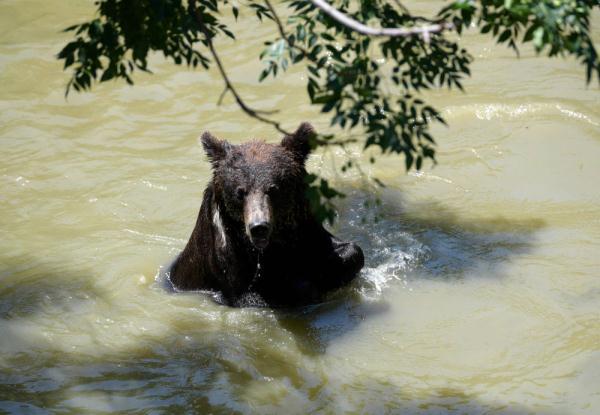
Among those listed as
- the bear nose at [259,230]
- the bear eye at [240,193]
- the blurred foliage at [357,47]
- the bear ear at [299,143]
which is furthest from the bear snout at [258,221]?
the blurred foliage at [357,47]

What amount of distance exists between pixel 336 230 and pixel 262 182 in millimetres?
1859

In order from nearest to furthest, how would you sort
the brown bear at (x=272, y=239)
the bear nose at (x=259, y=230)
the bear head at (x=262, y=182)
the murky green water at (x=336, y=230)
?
the murky green water at (x=336, y=230) < the bear nose at (x=259, y=230) < the bear head at (x=262, y=182) < the brown bear at (x=272, y=239)

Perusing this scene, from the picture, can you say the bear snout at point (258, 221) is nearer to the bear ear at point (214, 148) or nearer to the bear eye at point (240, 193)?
the bear eye at point (240, 193)

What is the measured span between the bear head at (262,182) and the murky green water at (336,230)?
84 centimetres

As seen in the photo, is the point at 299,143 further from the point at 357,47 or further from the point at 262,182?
the point at 357,47

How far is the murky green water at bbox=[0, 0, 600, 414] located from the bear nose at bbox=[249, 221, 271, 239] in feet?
3.08

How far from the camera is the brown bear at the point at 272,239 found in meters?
7.87

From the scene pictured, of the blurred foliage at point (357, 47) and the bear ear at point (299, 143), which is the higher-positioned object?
the blurred foliage at point (357, 47)

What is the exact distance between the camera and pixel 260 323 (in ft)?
26.0

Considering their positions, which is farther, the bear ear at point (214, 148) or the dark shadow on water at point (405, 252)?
the bear ear at point (214, 148)

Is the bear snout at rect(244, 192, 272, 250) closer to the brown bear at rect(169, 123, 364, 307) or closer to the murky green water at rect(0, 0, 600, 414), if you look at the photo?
the brown bear at rect(169, 123, 364, 307)

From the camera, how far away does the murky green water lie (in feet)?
22.5

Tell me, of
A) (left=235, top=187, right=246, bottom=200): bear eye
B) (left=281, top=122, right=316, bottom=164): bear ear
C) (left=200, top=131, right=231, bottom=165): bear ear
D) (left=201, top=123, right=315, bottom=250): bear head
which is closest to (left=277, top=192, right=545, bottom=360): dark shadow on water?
(left=201, top=123, right=315, bottom=250): bear head

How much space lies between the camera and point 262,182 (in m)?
7.71
